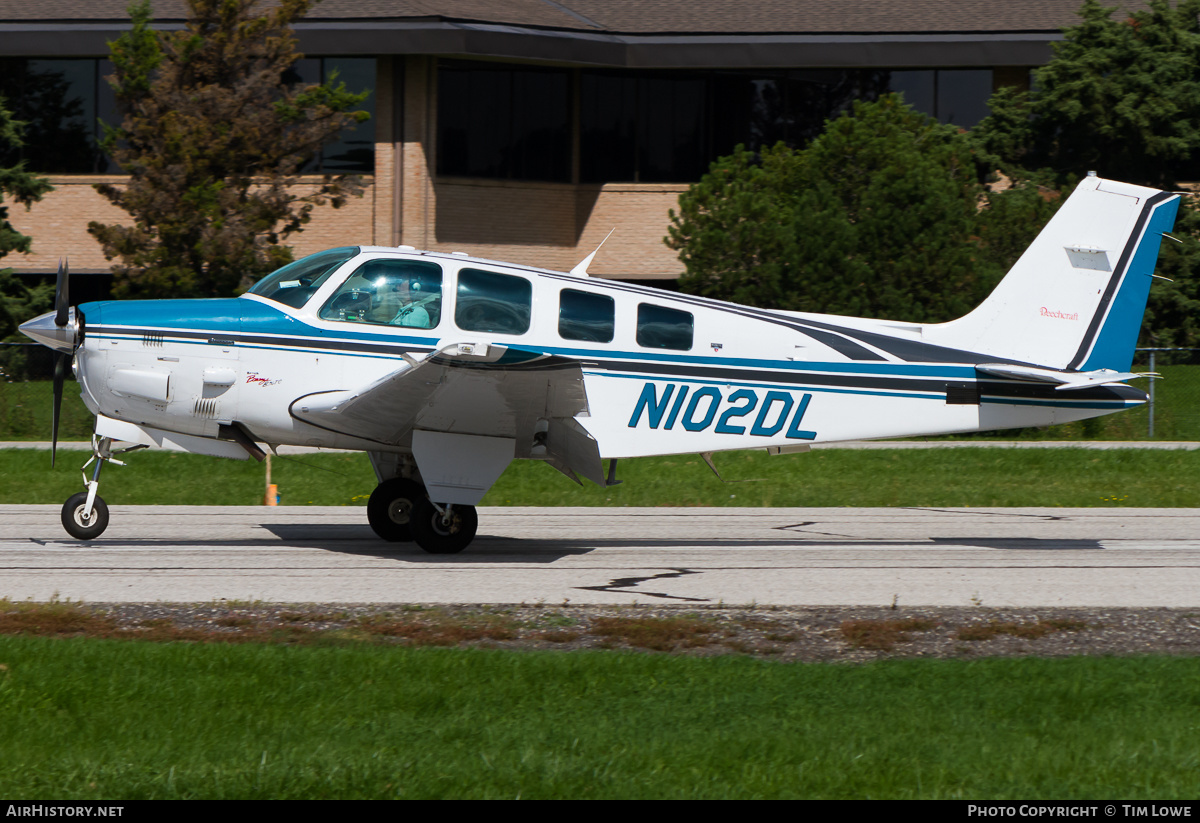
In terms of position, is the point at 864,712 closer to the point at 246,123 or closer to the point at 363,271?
the point at 363,271

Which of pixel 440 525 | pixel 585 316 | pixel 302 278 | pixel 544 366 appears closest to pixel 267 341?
pixel 302 278

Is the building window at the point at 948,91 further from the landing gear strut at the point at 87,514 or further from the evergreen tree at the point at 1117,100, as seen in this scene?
the landing gear strut at the point at 87,514

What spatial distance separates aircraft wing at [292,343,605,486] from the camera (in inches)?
383

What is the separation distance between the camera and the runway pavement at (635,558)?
30.3 feet

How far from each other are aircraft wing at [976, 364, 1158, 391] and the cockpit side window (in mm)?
5035

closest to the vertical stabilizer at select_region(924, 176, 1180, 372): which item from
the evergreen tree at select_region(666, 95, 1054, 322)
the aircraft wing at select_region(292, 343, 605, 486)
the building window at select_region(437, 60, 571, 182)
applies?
the aircraft wing at select_region(292, 343, 605, 486)

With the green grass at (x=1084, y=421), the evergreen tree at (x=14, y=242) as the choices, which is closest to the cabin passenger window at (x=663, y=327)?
the green grass at (x=1084, y=421)

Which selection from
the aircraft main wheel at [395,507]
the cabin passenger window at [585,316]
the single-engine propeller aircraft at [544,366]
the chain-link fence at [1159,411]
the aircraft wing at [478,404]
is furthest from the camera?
the chain-link fence at [1159,411]

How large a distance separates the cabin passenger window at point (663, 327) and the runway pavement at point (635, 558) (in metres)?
1.90

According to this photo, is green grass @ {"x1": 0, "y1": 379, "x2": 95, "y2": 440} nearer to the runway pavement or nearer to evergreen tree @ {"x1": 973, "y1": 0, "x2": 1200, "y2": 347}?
Answer: the runway pavement

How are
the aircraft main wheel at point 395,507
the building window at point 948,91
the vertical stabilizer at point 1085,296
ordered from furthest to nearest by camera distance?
1. the building window at point 948,91
2. the vertical stabilizer at point 1085,296
3. the aircraft main wheel at point 395,507

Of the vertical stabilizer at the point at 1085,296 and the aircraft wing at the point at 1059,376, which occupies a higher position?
the vertical stabilizer at the point at 1085,296

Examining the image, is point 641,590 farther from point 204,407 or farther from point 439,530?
point 204,407

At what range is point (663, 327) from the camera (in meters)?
11.3
